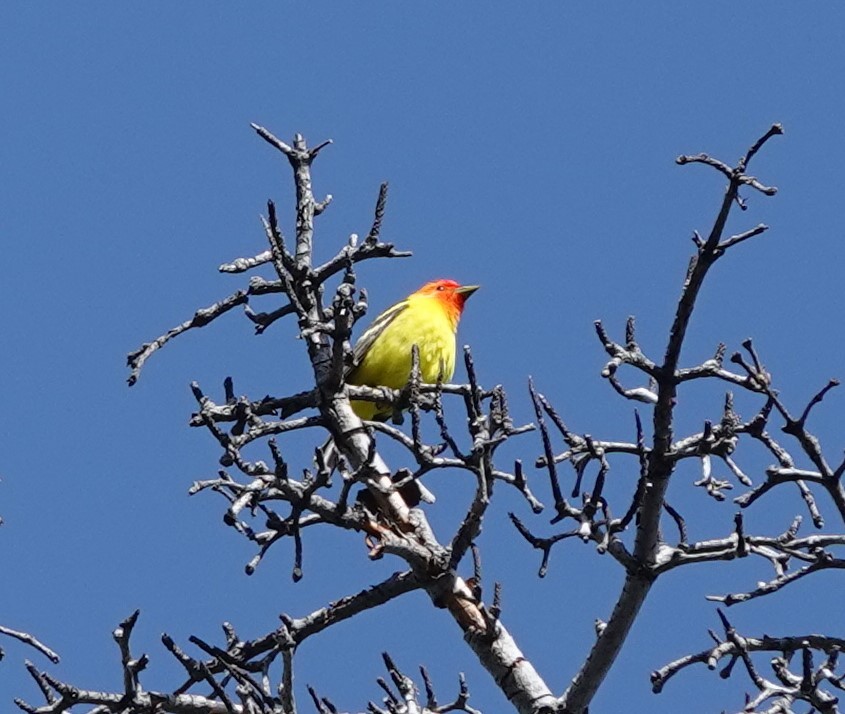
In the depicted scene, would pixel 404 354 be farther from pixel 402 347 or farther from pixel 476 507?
pixel 476 507

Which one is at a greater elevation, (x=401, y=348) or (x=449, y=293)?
(x=449, y=293)

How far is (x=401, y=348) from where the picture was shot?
10.5 meters

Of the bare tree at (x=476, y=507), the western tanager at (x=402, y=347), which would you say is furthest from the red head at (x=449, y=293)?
the bare tree at (x=476, y=507)

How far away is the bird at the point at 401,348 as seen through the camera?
412 inches

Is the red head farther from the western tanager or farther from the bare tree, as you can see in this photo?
the bare tree

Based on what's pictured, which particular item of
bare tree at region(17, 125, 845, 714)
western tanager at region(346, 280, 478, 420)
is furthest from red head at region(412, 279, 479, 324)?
bare tree at region(17, 125, 845, 714)

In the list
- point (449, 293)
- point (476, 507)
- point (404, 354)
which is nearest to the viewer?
point (476, 507)

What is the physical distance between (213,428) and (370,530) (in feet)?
2.97

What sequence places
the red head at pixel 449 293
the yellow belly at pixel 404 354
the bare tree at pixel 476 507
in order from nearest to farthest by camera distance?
1. the bare tree at pixel 476 507
2. the yellow belly at pixel 404 354
3. the red head at pixel 449 293

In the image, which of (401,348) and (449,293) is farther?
(449,293)

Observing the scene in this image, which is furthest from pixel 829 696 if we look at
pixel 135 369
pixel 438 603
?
pixel 135 369

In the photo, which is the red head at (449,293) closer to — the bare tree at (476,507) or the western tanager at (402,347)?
the western tanager at (402,347)

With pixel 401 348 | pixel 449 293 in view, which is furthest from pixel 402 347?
pixel 449 293

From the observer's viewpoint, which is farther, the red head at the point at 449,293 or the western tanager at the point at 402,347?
the red head at the point at 449,293
